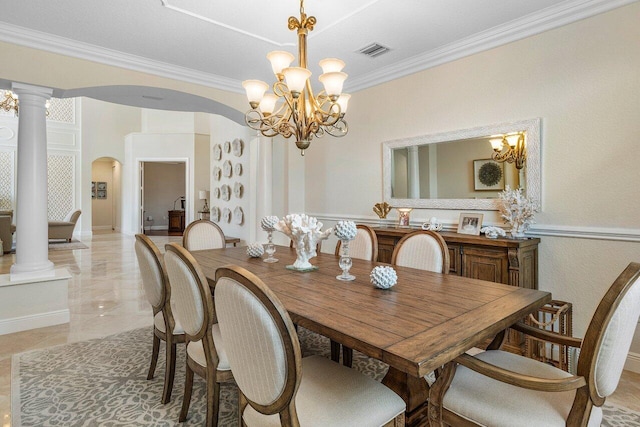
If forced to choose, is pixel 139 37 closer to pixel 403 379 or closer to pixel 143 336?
pixel 143 336

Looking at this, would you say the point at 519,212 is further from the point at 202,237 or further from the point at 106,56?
the point at 106,56

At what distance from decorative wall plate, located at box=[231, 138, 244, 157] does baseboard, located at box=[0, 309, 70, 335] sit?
15.5 feet

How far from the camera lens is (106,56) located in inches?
140

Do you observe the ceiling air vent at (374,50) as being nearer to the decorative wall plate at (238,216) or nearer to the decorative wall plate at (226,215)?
the decorative wall plate at (238,216)

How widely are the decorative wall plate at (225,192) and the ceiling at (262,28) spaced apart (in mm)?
4178

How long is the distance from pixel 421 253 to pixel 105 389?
2.26 meters

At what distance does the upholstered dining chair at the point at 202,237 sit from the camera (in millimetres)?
3396

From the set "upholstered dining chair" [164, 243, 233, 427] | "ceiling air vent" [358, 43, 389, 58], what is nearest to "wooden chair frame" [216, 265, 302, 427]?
"upholstered dining chair" [164, 243, 233, 427]

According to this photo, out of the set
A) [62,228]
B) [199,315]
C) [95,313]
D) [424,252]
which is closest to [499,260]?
[424,252]

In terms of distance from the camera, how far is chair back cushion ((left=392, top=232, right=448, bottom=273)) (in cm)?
242

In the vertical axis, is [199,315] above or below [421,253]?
below

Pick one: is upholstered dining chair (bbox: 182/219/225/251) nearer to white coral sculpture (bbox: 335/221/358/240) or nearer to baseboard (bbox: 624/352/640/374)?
white coral sculpture (bbox: 335/221/358/240)

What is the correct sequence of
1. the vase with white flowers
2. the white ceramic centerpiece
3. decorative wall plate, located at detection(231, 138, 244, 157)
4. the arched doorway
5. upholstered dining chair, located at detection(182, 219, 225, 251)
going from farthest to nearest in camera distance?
the arched doorway < decorative wall plate, located at detection(231, 138, 244, 157) < upholstered dining chair, located at detection(182, 219, 225, 251) < the vase with white flowers < the white ceramic centerpiece

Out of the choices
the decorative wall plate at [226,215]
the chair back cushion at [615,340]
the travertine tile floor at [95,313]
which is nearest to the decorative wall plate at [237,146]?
the decorative wall plate at [226,215]
